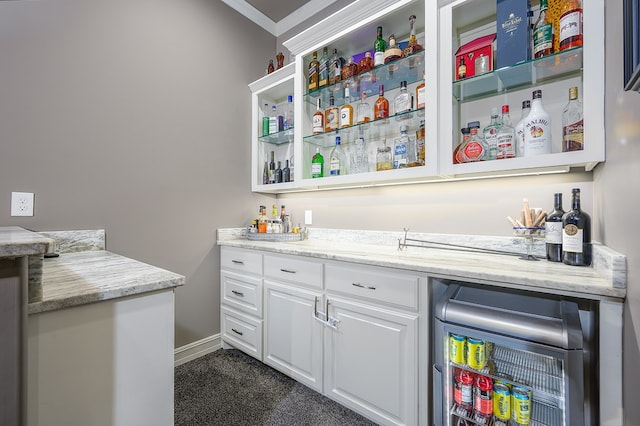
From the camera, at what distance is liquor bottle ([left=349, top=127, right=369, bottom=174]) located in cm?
210

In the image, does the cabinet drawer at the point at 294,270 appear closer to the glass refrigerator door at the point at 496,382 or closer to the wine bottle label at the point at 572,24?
the glass refrigerator door at the point at 496,382

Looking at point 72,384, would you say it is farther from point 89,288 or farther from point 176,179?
point 176,179

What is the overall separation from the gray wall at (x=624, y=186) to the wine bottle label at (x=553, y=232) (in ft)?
0.47

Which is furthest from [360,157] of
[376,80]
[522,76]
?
[522,76]

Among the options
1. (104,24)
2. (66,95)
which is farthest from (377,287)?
(104,24)

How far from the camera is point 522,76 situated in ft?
4.79

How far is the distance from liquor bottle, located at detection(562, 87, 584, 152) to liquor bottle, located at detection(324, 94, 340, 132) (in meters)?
1.34

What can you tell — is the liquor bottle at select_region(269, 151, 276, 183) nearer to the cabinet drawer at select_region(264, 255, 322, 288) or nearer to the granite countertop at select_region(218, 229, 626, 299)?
the granite countertop at select_region(218, 229, 626, 299)

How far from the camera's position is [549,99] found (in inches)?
57.1

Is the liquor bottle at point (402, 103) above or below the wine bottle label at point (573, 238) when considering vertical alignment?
above

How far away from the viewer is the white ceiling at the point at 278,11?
2.49 metres

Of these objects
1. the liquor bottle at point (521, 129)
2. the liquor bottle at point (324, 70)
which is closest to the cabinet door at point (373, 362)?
the liquor bottle at point (521, 129)

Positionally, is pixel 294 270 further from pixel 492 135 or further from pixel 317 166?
pixel 492 135

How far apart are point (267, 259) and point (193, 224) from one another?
73 cm
